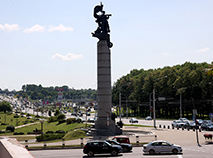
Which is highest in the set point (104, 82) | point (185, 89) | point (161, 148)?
point (185, 89)

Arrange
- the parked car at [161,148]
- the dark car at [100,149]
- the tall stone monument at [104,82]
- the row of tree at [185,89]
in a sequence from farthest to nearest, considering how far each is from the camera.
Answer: the row of tree at [185,89] → the tall stone monument at [104,82] → the parked car at [161,148] → the dark car at [100,149]

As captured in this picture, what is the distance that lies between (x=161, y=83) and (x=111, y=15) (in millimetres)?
66823

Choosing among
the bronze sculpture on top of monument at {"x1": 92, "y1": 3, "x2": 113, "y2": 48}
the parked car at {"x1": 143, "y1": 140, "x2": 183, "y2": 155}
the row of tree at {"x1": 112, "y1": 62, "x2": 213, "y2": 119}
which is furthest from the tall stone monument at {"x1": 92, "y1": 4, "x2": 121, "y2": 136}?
the row of tree at {"x1": 112, "y1": 62, "x2": 213, "y2": 119}

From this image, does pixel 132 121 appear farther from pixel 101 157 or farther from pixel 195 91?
pixel 101 157

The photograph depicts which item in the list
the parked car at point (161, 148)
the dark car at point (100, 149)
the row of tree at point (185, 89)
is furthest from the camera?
the row of tree at point (185, 89)

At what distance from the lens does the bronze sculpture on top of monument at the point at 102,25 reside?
54.2 meters

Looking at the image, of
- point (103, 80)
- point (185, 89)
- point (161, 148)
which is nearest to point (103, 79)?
point (103, 80)

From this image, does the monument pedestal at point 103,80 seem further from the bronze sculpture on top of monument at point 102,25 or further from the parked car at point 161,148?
the parked car at point 161,148

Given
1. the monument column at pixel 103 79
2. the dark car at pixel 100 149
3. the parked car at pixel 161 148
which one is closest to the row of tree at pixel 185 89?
the monument column at pixel 103 79

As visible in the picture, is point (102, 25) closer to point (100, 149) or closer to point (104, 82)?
point (104, 82)

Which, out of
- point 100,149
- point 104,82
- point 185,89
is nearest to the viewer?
point 100,149

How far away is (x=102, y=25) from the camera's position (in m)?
54.9

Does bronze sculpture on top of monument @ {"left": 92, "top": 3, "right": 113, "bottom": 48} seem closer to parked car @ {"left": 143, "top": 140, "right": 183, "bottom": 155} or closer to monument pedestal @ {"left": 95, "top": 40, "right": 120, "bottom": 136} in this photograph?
monument pedestal @ {"left": 95, "top": 40, "right": 120, "bottom": 136}

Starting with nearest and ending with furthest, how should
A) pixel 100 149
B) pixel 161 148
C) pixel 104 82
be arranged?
pixel 100 149 → pixel 161 148 → pixel 104 82
